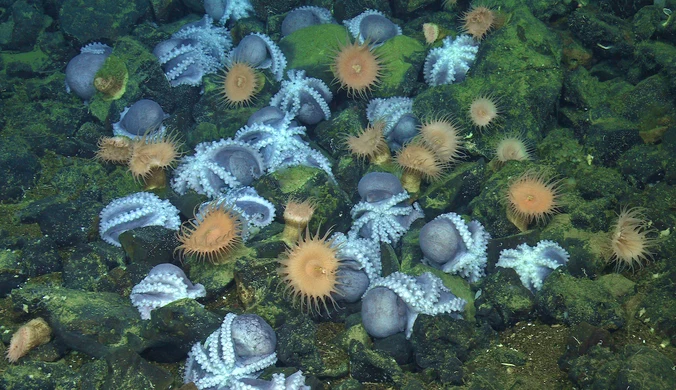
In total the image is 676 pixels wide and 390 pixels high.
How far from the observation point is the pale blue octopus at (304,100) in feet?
20.2

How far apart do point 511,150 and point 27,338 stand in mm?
4095

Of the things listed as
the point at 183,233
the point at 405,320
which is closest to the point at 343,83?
the point at 183,233

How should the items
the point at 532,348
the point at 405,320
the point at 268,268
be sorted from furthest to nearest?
the point at 268,268 < the point at 405,320 < the point at 532,348

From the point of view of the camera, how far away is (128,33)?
7176 millimetres

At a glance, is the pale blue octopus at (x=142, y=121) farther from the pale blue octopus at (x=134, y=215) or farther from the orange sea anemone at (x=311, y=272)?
the orange sea anemone at (x=311, y=272)

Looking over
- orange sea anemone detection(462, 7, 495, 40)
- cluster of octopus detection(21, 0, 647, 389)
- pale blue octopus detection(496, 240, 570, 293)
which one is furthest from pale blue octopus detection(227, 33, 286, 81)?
pale blue octopus detection(496, 240, 570, 293)

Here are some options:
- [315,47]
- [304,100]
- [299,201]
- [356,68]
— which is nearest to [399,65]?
[356,68]

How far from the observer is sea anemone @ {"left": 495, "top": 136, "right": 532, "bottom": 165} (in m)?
5.43

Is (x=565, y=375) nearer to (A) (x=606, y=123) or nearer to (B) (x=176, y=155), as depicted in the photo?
(A) (x=606, y=123)

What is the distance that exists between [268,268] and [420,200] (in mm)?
1561

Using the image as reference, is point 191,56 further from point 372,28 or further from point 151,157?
point 372,28

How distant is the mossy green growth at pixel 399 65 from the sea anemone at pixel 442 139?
777 mm

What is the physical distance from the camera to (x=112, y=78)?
6.39 meters

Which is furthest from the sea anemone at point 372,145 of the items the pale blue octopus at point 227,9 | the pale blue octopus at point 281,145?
the pale blue octopus at point 227,9
